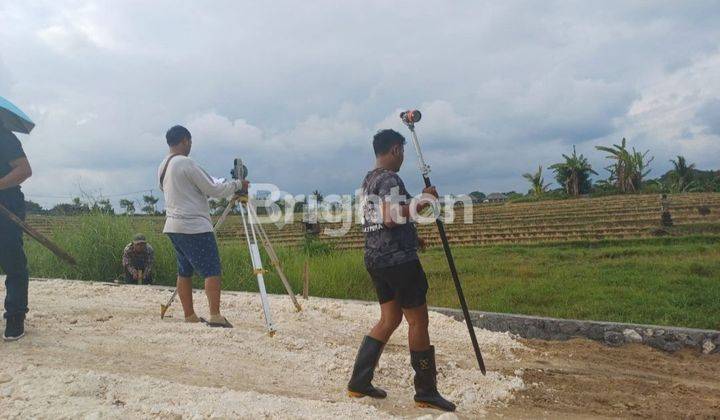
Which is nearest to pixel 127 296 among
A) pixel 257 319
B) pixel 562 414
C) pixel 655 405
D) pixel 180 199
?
pixel 257 319

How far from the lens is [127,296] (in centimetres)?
665

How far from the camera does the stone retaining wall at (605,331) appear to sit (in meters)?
5.33

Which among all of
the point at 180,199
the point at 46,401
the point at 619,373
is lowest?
the point at 619,373

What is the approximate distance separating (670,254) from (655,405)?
9.72 m

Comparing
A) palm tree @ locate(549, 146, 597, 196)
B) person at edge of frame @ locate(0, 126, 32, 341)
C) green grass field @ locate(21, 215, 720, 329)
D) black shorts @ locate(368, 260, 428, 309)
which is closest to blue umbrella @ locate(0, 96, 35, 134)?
person at edge of frame @ locate(0, 126, 32, 341)

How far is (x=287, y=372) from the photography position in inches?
156

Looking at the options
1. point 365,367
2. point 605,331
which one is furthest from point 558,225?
point 365,367

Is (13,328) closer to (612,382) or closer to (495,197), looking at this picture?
(612,382)

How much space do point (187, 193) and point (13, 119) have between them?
133 cm

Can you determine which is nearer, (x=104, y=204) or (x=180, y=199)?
(x=180, y=199)

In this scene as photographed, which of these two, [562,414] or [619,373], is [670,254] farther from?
[562,414]

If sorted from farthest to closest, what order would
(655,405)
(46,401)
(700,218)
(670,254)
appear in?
(700,218) < (670,254) < (655,405) < (46,401)

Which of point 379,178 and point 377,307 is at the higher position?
point 379,178

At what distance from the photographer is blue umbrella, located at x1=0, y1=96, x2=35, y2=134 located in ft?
13.4
